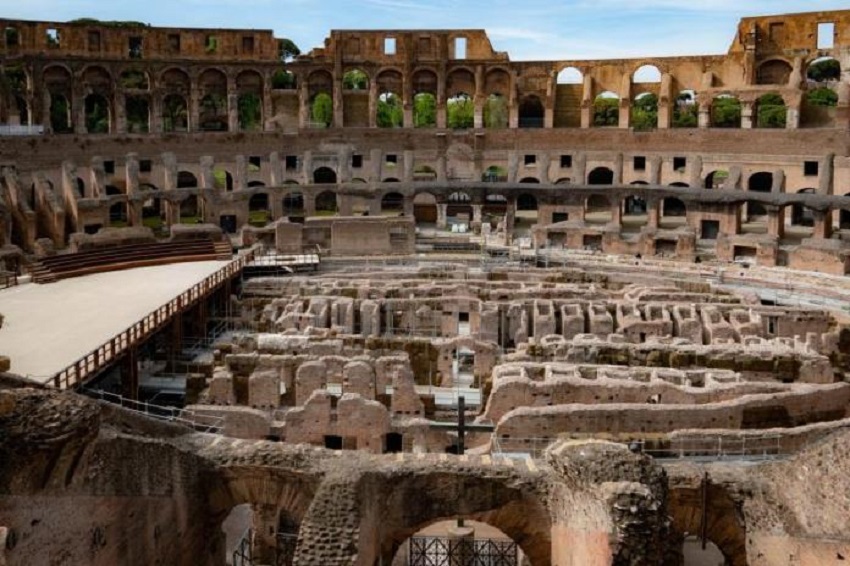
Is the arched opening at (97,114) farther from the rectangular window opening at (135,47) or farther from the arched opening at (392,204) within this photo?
the arched opening at (392,204)

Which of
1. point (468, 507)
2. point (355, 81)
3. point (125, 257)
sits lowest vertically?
point (468, 507)

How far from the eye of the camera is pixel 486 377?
72.8 ft

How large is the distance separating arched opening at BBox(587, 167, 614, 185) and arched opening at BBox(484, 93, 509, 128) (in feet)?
33.1

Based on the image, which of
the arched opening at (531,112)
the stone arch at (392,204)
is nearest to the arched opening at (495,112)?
the arched opening at (531,112)

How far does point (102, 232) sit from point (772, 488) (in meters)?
26.6

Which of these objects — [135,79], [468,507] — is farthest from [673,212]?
[468,507]

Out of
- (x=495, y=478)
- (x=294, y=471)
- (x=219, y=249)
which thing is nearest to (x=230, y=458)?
(x=294, y=471)

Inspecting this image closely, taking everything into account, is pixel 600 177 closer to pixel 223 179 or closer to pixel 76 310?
pixel 223 179

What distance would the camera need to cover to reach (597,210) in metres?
44.0

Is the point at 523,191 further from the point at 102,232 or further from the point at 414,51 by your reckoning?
the point at 102,232

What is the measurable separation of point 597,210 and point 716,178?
580 cm

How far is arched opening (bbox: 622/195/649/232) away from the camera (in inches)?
1575

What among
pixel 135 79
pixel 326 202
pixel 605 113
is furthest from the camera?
pixel 605 113

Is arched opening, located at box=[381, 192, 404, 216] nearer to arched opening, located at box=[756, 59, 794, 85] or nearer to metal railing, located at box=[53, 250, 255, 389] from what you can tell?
metal railing, located at box=[53, 250, 255, 389]
